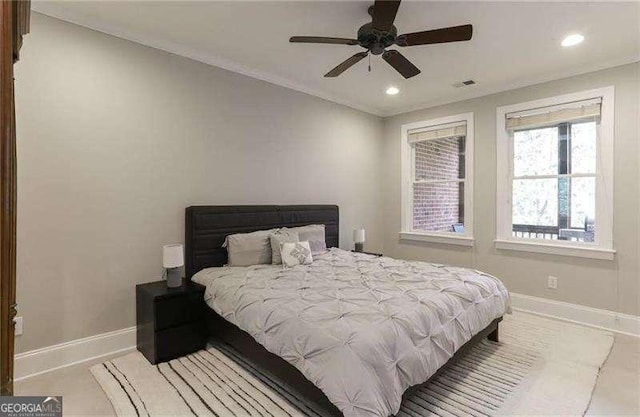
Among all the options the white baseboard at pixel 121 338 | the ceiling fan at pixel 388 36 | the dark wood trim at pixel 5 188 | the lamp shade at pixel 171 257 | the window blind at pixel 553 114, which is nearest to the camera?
the dark wood trim at pixel 5 188

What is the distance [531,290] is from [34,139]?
16.9 feet

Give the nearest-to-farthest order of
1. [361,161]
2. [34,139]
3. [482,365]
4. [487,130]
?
[34,139], [482,365], [487,130], [361,161]

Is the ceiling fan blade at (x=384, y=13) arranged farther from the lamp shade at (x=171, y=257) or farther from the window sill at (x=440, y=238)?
the window sill at (x=440, y=238)

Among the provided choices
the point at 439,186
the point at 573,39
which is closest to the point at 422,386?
the point at 573,39

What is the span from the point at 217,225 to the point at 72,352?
1.54 metres

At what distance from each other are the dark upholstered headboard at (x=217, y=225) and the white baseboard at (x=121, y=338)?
2.62ft

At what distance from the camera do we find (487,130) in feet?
14.0

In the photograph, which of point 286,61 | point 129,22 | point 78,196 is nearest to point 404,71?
point 286,61

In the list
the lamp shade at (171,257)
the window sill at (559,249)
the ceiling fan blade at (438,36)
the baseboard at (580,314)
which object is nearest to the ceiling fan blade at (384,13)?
the ceiling fan blade at (438,36)

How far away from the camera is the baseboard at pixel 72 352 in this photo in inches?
94.7

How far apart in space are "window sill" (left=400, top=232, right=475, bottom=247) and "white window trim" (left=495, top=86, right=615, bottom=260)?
38 centimetres

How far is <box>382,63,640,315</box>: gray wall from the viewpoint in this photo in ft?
10.8

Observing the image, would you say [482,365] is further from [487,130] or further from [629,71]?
[629,71]

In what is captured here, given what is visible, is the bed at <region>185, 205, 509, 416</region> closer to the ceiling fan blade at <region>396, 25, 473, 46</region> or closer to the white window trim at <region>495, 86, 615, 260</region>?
the white window trim at <region>495, 86, 615, 260</region>
